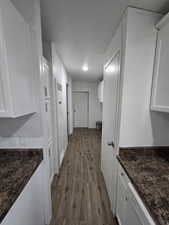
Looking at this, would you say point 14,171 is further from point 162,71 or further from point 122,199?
point 162,71

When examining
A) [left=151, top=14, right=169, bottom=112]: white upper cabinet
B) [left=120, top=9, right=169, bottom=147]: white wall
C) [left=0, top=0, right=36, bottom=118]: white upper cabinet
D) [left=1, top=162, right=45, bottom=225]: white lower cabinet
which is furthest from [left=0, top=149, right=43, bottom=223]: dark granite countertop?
[left=151, top=14, right=169, bottom=112]: white upper cabinet

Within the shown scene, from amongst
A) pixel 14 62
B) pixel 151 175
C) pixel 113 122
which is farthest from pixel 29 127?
pixel 151 175

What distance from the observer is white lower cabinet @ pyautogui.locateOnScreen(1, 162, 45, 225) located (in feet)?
2.28

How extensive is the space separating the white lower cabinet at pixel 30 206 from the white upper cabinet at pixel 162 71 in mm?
1377

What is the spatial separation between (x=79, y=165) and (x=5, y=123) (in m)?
1.86

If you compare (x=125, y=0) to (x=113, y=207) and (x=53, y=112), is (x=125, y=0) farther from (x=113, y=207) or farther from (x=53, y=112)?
(x=113, y=207)

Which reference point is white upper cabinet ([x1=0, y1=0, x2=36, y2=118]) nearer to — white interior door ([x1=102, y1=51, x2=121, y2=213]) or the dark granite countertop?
the dark granite countertop

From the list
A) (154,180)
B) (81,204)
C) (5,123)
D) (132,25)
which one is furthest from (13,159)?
(132,25)

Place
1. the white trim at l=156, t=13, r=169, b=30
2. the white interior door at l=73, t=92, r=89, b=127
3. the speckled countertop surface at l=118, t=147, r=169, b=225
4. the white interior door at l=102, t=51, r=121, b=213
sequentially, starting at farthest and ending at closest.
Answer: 1. the white interior door at l=73, t=92, r=89, b=127
2. the white interior door at l=102, t=51, r=121, b=213
3. the white trim at l=156, t=13, r=169, b=30
4. the speckled countertop surface at l=118, t=147, r=169, b=225

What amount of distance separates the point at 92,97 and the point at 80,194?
4179 mm

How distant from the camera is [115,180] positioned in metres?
1.29

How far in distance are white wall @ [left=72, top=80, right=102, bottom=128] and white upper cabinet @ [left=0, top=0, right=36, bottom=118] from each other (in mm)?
4154

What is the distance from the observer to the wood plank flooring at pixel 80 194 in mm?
1323

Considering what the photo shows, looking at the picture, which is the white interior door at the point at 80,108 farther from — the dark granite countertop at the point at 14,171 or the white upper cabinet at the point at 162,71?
the white upper cabinet at the point at 162,71
